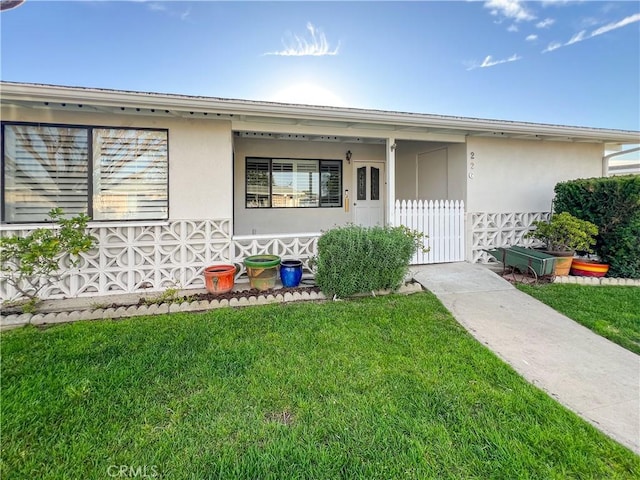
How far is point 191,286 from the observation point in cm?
569

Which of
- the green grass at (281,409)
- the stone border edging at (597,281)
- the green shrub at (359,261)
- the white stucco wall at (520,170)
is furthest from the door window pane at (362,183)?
the green grass at (281,409)

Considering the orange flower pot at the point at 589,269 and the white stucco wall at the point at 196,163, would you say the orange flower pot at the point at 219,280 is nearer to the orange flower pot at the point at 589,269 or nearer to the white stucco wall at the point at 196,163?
the white stucco wall at the point at 196,163

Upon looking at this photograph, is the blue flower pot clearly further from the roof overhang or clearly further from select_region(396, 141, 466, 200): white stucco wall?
select_region(396, 141, 466, 200): white stucco wall

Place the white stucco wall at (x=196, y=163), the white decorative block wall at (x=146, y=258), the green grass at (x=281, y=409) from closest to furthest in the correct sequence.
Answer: the green grass at (x=281, y=409) → the white decorative block wall at (x=146, y=258) → the white stucco wall at (x=196, y=163)

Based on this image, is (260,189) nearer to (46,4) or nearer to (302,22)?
(302,22)

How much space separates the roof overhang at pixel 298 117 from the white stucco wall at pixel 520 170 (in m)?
0.29

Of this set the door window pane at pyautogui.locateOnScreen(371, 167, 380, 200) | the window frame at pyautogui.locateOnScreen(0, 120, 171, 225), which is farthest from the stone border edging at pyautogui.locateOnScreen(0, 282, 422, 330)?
the door window pane at pyautogui.locateOnScreen(371, 167, 380, 200)

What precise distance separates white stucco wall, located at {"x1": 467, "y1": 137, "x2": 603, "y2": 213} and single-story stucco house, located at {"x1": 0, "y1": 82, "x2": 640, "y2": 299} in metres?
0.03

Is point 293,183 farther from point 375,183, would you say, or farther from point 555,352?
point 555,352

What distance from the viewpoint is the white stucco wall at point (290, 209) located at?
28.2 feet

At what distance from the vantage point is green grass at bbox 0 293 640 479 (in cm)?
198

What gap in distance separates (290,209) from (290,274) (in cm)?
375

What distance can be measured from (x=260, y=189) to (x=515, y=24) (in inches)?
378

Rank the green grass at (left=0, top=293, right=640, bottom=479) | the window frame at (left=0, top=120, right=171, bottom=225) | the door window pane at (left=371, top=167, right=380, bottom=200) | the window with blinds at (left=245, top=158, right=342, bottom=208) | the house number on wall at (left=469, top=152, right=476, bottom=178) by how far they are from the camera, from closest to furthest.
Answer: the green grass at (left=0, top=293, right=640, bottom=479)
the window frame at (left=0, top=120, right=171, bottom=225)
the house number on wall at (left=469, top=152, right=476, bottom=178)
the window with blinds at (left=245, top=158, right=342, bottom=208)
the door window pane at (left=371, top=167, right=380, bottom=200)
